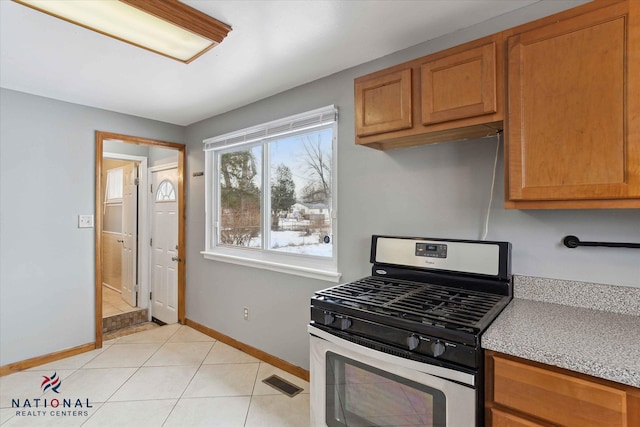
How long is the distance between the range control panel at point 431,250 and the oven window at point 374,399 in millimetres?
723

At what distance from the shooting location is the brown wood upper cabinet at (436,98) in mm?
1424

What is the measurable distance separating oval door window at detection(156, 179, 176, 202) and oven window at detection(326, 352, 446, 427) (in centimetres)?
317

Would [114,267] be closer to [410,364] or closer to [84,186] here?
[84,186]

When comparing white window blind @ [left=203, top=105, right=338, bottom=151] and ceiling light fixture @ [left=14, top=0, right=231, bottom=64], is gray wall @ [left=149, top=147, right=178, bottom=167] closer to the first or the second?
white window blind @ [left=203, top=105, right=338, bottom=151]

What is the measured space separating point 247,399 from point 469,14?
9.08 ft

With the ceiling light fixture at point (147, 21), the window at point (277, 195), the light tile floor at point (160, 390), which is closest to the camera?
the ceiling light fixture at point (147, 21)

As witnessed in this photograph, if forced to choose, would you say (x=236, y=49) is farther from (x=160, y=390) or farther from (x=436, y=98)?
(x=160, y=390)

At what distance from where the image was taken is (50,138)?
2.89m

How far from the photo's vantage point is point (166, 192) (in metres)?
4.08

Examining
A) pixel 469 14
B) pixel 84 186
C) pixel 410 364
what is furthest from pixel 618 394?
pixel 84 186

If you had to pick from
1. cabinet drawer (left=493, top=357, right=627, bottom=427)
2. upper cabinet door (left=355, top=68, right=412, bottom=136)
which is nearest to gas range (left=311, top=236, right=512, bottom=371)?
cabinet drawer (left=493, top=357, right=627, bottom=427)

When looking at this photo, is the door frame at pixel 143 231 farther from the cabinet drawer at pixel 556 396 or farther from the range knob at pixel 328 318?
the cabinet drawer at pixel 556 396

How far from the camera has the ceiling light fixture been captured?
1539mm

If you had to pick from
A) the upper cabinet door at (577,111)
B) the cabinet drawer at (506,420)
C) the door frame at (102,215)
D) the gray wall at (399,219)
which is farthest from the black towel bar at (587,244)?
the door frame at (102,215)
